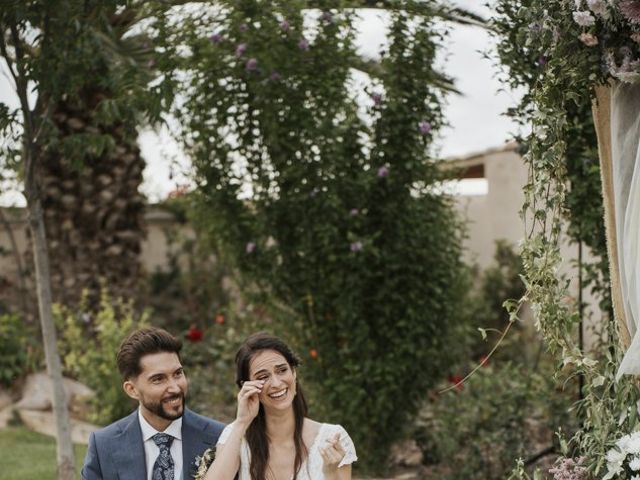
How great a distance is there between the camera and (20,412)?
8.70 metres

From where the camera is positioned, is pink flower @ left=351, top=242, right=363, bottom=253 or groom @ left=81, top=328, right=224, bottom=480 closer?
groom @ left=81, top=328, right=224, bottom=480

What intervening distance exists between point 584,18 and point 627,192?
581mm

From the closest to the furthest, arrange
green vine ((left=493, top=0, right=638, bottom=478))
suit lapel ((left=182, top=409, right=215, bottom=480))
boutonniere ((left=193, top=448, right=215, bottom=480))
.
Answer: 1. green vine ((left=493, top=0, right=638, bottom=478))
2. boutonniere ((left=193, top=448, right=215, bottom=480))
3. suit lapel ((left=182, top=409, right=215, bottom=480))

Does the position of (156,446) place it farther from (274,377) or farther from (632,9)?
(632,9)

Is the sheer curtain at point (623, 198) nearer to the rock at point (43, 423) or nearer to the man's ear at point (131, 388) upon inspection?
the man's ear at point (131, 388)

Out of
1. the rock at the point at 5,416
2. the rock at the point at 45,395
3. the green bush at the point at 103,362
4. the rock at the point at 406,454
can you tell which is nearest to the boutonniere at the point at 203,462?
the rock at the point at 406,454

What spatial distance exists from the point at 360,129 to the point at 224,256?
1.38 m

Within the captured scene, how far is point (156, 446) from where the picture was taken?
3.91 meters

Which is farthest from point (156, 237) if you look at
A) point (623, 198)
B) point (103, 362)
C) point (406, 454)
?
point (623, 198)

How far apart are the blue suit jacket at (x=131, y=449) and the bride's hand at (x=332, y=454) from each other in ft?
1.73

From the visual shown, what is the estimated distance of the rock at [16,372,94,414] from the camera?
28.5 feet

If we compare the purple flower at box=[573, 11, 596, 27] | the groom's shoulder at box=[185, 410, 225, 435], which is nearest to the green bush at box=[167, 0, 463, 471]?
the groom's shoulder at box=[185, 410, 225, 435]

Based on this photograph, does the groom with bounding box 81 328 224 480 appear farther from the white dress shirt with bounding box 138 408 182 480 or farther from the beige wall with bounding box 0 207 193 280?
the beige wall with bounding box 0 207 193 280

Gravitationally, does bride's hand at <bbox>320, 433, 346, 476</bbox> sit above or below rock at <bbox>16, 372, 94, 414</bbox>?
above
